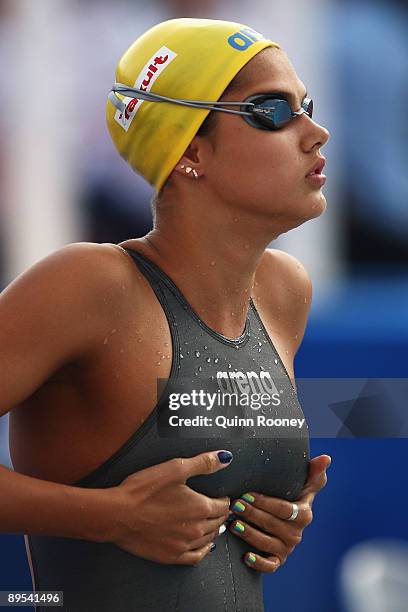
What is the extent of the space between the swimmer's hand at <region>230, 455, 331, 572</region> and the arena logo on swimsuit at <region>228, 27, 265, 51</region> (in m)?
1.10

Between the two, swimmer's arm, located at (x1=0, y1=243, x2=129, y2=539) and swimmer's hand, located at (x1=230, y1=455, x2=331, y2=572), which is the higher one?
swimmer's arm, located at (x1=0, y1=243, x2=129, y2=539)

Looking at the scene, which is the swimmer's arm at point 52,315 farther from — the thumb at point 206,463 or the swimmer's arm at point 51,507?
the thumb at point 206,463

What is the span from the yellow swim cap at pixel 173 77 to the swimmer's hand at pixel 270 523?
86cm

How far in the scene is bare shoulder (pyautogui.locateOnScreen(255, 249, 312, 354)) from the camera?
3393mm

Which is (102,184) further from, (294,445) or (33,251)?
(294,445)

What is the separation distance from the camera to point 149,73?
3.06 meters

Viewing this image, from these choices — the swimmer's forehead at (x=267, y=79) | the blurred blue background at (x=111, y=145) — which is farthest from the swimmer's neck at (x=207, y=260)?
the blurred blue background at (x=111, y=145)

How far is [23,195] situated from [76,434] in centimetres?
533

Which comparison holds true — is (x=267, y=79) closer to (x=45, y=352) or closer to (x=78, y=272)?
(x=78, y=272)

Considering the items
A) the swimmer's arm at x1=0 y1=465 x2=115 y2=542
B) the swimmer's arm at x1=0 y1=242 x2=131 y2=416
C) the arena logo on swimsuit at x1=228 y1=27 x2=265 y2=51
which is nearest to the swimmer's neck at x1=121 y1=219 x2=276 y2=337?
the swimmer's arm at x1=0 y1=242 x2=131 y2=416

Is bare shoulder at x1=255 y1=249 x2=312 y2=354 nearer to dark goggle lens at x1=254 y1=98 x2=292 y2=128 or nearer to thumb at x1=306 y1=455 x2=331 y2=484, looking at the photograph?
thumb at x1=306 y1=455 x2=331 y2=484

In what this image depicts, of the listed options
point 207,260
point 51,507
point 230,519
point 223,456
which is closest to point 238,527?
point 230,519

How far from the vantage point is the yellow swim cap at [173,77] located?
298 cm

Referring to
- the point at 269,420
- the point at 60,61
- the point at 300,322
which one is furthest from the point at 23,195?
the point at 269,420
